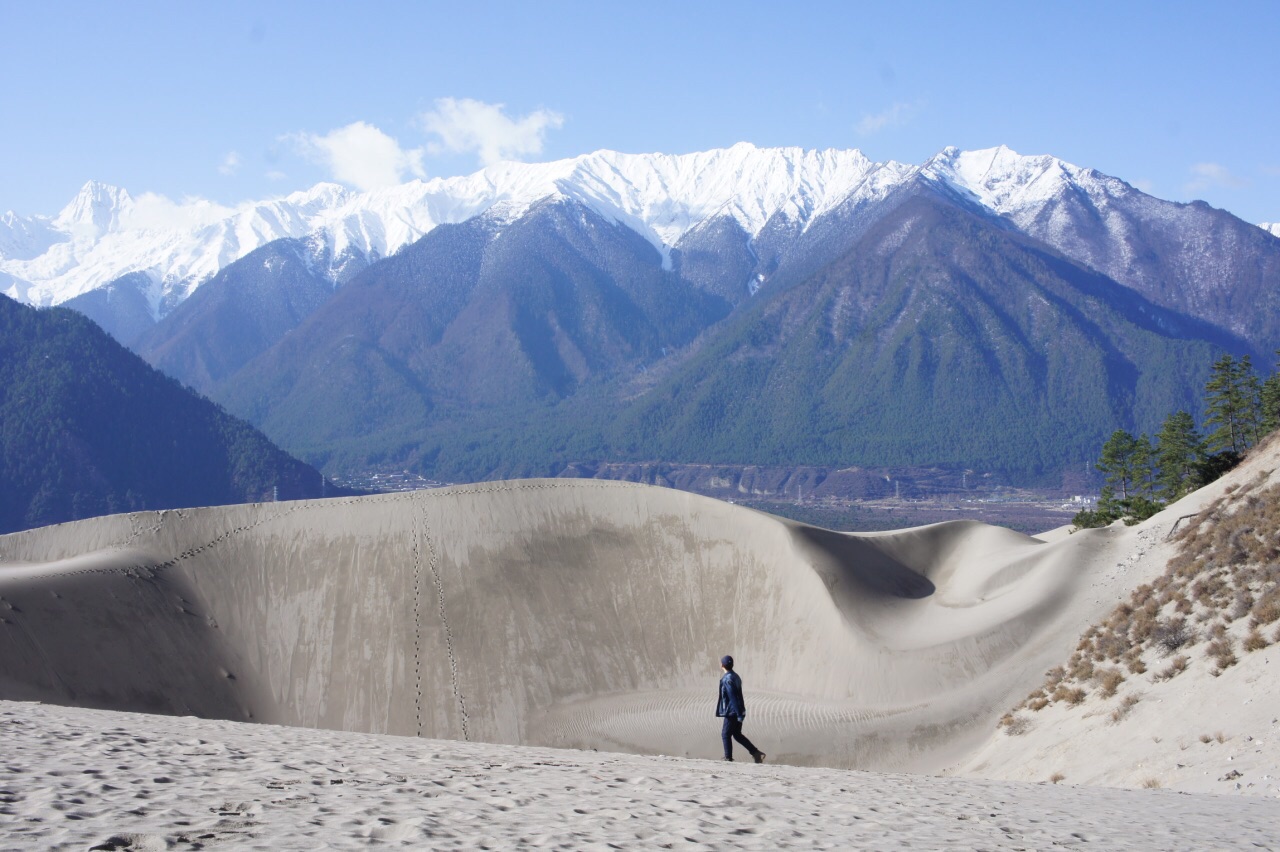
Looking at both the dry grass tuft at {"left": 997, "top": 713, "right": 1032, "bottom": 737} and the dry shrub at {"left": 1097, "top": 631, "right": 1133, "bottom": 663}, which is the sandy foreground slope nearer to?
the dry grass tuft at {"left": 997, "top": 713, "right": 1032, "bottom": 737}

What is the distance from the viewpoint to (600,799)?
46.9 ft

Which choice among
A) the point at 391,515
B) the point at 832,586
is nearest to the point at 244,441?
the point at 391,515

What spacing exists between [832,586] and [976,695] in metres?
8.81

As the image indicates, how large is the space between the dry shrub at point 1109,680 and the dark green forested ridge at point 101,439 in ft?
428

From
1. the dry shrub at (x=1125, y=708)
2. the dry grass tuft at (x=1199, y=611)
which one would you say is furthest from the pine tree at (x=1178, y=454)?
the dry shrub at (x=1125, y=708)

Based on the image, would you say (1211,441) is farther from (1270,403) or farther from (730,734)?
(730,734)

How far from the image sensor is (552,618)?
42562 millimetres

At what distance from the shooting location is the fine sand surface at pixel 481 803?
38.0 ft

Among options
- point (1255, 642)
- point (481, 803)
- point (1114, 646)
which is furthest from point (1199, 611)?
point (481, 803)

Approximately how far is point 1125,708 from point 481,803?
16625 millimetres

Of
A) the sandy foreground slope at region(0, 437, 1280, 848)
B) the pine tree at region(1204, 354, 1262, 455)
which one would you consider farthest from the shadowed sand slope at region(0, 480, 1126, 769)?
the pine tree at region(1204, 354, 1262, 455)

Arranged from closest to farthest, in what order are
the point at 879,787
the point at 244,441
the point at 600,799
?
the point at 600,799, the point at 879,787, the point at 244,441

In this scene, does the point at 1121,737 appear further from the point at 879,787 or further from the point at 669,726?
the point at 669,726

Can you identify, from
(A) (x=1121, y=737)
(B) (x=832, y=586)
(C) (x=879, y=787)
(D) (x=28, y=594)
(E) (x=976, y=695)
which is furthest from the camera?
(B) (x=832, y=586)
